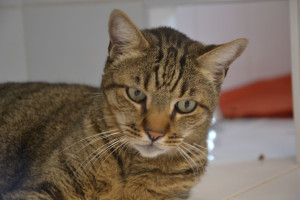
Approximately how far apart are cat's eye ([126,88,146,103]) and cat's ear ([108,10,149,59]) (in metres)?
0.18

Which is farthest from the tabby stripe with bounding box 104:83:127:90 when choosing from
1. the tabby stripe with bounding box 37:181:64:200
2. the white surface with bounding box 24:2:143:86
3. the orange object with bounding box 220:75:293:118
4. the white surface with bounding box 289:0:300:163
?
the orange object with bounding box 220:75:293:118

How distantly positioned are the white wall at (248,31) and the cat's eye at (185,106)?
2617 mm

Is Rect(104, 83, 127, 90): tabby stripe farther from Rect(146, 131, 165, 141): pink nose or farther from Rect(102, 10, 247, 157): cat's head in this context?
Rect(146, 131, 165, 141): pink nose

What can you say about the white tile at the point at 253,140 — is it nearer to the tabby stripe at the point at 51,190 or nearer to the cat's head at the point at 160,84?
the cat's head at the point at 160,84

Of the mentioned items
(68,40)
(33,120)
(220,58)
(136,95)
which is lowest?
(33,120)

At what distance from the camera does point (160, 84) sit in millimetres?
1426

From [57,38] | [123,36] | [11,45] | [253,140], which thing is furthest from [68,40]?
[253,140]

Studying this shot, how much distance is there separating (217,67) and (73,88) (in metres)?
0.86

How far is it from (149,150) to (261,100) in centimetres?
284

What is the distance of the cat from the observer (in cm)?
143

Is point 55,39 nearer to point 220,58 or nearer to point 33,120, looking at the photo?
point 33,120

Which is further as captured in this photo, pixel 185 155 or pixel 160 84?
pixel 185 155

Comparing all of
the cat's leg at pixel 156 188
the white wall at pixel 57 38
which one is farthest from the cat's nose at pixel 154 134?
the white wall at pixel 57 38

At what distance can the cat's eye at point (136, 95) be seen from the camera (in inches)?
56.6
